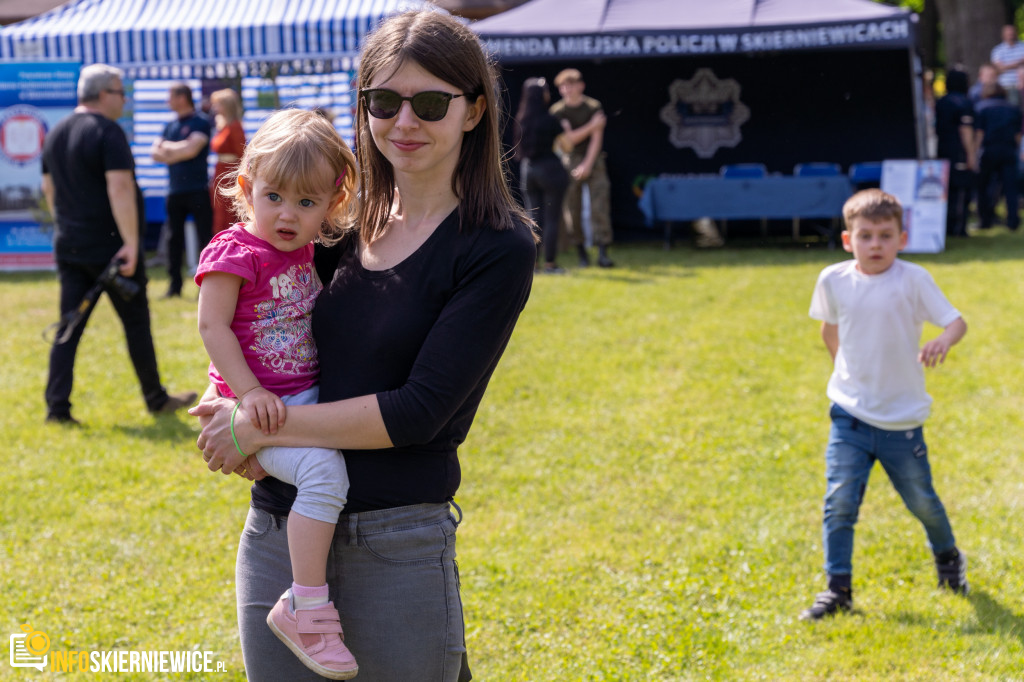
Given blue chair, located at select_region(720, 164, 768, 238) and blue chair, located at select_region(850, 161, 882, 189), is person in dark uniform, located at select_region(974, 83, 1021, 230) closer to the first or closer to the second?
blue chair, located at select_region(850, 161, 882, 189)

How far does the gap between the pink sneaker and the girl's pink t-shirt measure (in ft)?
1.37

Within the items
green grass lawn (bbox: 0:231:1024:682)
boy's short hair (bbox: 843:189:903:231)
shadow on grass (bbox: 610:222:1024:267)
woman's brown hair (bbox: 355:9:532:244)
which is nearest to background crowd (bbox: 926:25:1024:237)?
shadow on grass (bbox: 610:222:1024:267)

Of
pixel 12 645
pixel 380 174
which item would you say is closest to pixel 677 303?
pixel 12 645

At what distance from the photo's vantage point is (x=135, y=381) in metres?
7.39

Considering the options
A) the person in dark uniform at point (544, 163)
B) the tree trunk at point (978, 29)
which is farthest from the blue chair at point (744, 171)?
the tree trunk at point (978, 29)

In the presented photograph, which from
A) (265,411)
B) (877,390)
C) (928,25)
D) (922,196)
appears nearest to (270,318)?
(265,411)

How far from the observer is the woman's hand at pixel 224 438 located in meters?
1.96

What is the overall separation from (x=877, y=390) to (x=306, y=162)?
2.57 m

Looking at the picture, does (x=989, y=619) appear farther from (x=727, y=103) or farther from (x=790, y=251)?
(x=727, y=103)

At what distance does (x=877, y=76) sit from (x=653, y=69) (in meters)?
2.97

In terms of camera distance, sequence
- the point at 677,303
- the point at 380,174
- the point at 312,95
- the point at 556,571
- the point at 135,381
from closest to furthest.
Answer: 1. the point at 380,174
2. the point at 556,571
3. the point at 135,381
4. the point at 677,303
5. the point at 312,95

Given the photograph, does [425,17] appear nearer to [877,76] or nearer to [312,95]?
[312,95]

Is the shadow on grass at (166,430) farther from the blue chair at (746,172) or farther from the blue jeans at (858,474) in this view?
the blue chair at (746,172)

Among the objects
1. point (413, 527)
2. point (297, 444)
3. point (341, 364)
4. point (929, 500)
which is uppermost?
point (341, 364)
